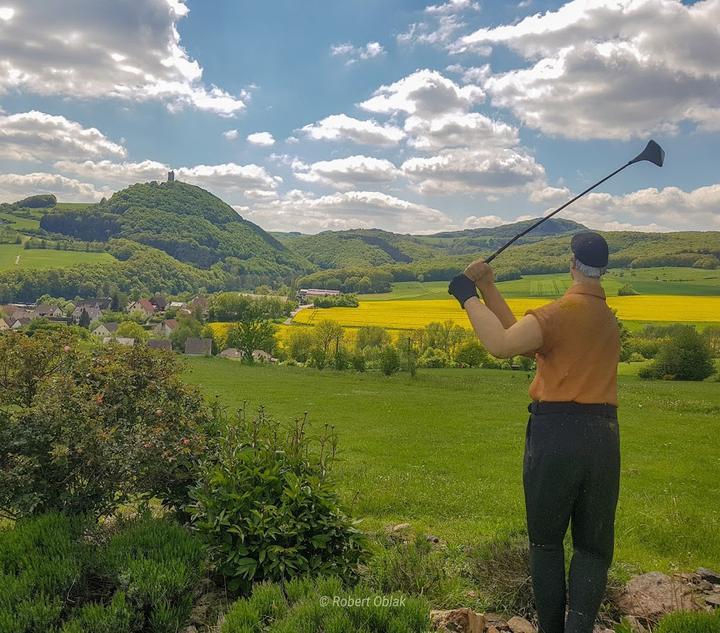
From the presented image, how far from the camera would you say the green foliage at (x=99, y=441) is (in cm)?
557

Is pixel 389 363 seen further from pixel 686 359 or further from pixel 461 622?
pixel 461 622

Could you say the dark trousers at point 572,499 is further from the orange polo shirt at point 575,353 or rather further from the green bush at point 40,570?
the green bush at point 40,570

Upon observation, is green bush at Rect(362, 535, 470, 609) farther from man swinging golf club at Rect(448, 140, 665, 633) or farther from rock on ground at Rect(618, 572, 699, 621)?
rock on ground at Rect(618, 572, 699, 621)

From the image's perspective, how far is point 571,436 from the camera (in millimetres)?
3377

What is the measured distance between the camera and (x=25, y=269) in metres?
142

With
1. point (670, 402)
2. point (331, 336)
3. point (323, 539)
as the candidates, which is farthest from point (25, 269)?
point (323, 539)

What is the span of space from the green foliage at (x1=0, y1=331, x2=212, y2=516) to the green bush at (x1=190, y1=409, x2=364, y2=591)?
2.41 ft

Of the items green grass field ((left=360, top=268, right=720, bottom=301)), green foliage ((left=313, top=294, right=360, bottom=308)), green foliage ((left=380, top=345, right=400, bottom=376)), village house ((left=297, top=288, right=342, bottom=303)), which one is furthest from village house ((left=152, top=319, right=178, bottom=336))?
green foliage ((left=380, top=345, right=400, bottom=376))

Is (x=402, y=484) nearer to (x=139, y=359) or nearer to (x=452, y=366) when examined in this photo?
(x=139, y=359)

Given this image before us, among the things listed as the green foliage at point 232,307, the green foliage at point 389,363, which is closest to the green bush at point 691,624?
the green foliage at point 389,363

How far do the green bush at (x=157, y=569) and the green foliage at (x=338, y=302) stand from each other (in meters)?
104

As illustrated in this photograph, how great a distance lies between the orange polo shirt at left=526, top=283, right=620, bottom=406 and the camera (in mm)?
3432

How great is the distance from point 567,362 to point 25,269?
163699 mm

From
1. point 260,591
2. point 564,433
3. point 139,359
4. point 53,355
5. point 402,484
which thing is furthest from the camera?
point 402,484
